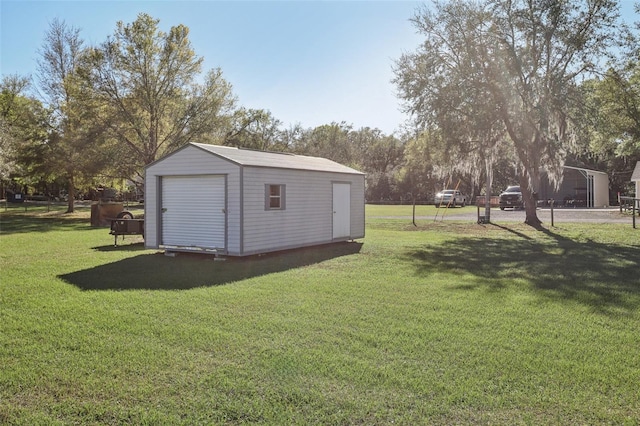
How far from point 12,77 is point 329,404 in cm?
4619

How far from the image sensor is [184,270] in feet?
34.2

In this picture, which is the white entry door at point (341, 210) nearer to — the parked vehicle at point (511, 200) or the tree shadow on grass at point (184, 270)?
the tree shadow on grass at point (184, 270)

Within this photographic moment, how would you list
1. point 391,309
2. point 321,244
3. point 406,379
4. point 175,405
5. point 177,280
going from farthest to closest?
1. point 321,244
2. point 177,280
3. point 391,309
4. point 406,379
5. point 175,405

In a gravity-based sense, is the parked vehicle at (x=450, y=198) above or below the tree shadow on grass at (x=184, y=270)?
above

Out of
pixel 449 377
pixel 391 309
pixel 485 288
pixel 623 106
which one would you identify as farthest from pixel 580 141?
pixel 449 377

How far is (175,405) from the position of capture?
12.6 ft

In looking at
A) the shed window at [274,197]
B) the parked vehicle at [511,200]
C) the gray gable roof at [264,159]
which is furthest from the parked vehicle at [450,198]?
the shed window at [274,197]

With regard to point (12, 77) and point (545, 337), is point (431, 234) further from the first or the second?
point (12, 77)

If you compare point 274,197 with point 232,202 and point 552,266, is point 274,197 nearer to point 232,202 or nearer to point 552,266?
point 232,202

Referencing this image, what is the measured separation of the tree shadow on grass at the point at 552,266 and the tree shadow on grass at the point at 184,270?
285 cm

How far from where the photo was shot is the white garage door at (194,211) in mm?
12258

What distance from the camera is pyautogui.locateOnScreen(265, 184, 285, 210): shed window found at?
498 inches

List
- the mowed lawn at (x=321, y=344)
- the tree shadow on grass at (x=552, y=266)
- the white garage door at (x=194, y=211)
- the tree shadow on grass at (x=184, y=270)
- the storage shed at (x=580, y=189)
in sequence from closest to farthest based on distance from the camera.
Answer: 1. the mowed lawn at (x=321, y=344)
2. the tree shadow on grass at (x=552, y=266)
3. the tree shadow on grass at (x=184, y=270)
4. the white garage door at (x=194, y=211)
5. the storage shed at (x=580, y=189)

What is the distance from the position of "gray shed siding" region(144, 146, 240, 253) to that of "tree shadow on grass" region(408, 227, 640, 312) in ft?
14.6
